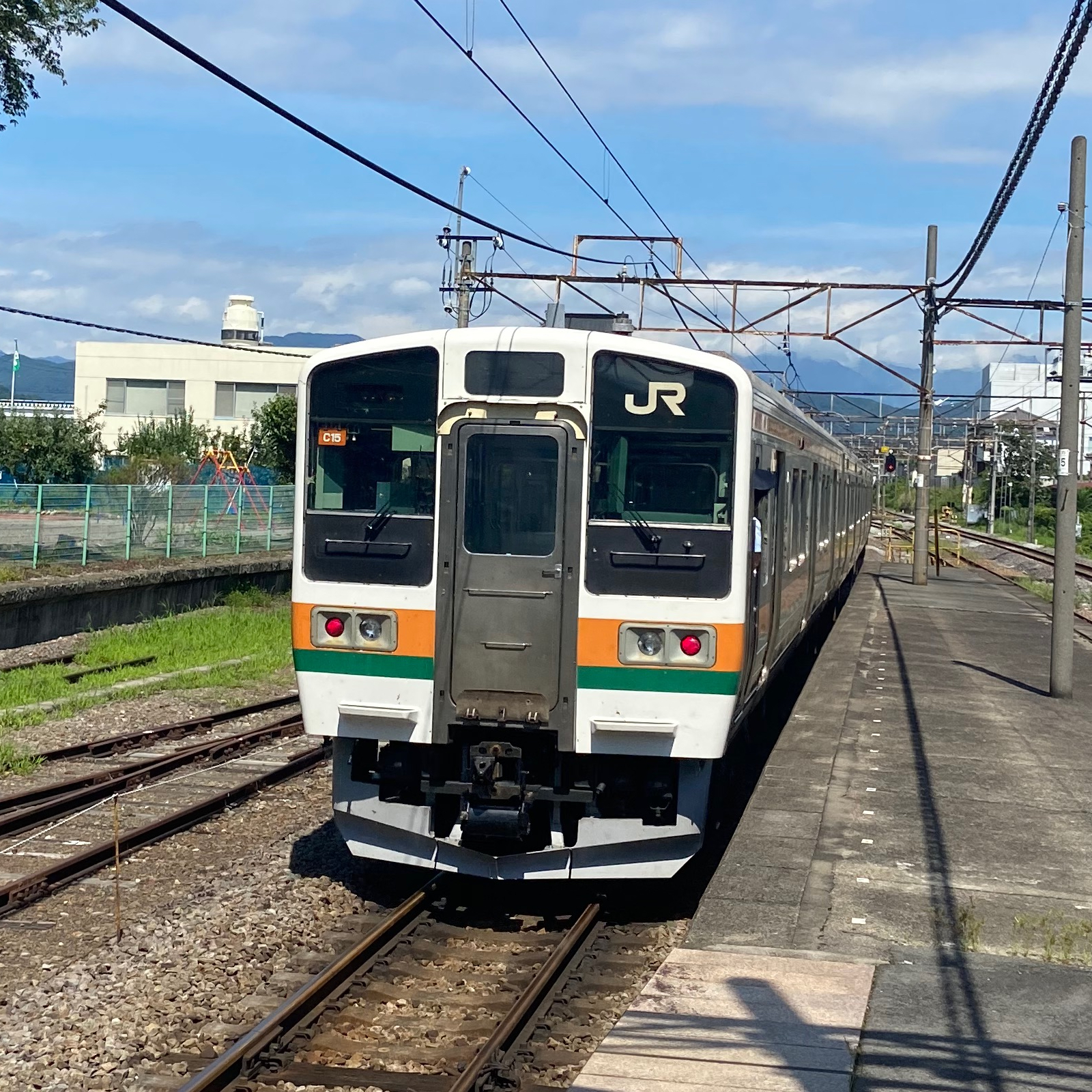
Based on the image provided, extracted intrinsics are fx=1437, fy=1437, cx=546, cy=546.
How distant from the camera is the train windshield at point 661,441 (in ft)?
22.0

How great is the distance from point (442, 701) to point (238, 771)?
15.1 ft

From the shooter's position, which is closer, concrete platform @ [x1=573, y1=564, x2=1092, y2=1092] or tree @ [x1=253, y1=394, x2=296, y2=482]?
concrete platform @ [x1=573, y1=564, x2=1092, y2=1092]

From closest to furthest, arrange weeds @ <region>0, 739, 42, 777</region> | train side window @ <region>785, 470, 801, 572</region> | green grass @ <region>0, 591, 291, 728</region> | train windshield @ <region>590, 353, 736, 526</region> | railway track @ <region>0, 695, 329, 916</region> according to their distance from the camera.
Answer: train windshield @ <region>590, 353, 736, 526</region> < railway track @ <region>0, 695, 329, 916</region> < train side window @ <region>785, 470, 801, 572</region> < weeds @ <region>0, 739, 42, 777</region> < green grass @ <region>0, 591, 291, 728</region>

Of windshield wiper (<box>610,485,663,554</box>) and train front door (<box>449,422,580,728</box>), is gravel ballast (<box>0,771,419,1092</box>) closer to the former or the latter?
train front door (<box>449,422,580,728</box>)

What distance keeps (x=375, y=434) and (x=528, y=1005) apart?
2.78m

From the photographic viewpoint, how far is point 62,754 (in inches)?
447

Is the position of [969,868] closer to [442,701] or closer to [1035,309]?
[442,701]

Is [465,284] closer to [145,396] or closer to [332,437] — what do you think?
[332,437]

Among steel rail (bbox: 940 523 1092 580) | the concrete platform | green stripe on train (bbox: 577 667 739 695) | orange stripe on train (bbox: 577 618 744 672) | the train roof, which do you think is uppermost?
the train roof

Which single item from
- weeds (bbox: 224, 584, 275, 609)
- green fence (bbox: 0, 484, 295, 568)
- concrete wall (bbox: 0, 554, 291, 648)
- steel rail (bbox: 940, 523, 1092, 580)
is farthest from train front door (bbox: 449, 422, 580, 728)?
steel rail (bbox: 940, 523, 1092, 580)

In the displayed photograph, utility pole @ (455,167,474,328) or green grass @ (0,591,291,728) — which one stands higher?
utility pole @ (455,167,474,328)

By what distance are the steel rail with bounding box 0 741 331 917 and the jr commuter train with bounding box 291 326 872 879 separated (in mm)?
1854

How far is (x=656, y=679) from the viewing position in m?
6.62

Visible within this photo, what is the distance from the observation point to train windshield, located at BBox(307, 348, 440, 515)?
6852 millimetres
